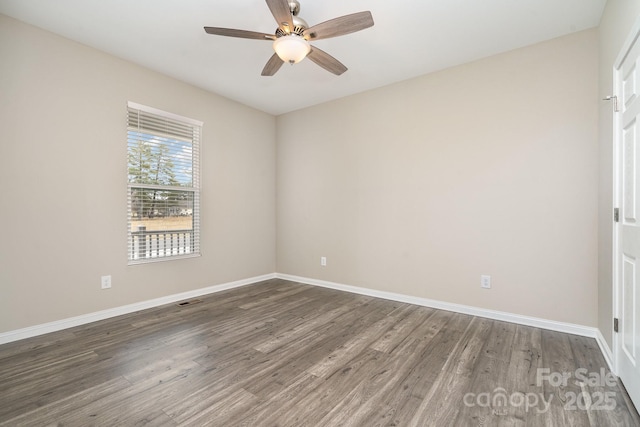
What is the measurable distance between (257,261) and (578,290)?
3.98 meters

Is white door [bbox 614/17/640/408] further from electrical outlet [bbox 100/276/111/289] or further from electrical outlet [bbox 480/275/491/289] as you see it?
electrical outlet [bbox 100/276/111/289]

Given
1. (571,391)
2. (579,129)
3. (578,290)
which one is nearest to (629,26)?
(579,129)

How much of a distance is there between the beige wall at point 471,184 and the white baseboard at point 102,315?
5.05 feet

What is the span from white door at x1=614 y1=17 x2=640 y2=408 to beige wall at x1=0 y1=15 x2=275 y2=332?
13.6 ft

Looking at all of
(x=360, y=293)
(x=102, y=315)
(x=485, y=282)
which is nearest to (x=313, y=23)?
(x=485, y=282)

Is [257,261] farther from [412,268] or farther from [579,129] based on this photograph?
[579,129]

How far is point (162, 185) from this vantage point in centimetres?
362

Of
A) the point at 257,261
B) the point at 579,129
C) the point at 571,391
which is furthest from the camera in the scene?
the point at 257,261

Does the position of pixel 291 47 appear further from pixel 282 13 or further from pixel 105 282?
pixel 105 282

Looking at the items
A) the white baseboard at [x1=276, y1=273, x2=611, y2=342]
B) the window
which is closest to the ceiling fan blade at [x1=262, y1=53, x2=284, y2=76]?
the window

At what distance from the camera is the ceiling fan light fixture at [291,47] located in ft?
7.06

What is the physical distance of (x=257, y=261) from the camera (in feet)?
15.9

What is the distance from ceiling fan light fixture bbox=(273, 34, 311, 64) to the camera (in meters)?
2.15

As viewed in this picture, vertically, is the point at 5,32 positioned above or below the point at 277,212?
above
